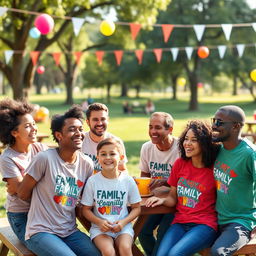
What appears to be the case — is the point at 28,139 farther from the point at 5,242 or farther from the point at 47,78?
the point at 47,78

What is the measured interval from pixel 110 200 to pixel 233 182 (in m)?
0.92

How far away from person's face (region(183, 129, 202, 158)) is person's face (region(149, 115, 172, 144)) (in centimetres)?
54

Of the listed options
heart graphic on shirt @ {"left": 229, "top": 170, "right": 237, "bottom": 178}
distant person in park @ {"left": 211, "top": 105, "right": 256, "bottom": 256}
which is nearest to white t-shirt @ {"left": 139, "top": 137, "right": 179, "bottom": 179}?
distant person in park @ {"left": 211, "top": 105, "right": 256, "bottom": 256}

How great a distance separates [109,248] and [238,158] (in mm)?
1153

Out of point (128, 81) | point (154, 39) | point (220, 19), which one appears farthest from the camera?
point (128, 81)

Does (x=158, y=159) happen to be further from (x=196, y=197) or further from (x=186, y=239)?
(x=186, y=239)

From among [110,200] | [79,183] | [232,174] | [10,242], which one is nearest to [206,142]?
[232,174]

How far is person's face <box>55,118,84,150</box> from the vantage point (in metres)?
3.44

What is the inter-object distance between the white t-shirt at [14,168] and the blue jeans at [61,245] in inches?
14.4

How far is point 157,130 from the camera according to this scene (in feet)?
13.6

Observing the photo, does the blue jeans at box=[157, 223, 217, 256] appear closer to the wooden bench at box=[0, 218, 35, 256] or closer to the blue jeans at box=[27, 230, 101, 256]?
the blue jeans at box=[27, 230, 101, 256]

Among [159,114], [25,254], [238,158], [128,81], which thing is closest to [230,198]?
[238,158]

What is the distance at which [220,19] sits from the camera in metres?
29.5

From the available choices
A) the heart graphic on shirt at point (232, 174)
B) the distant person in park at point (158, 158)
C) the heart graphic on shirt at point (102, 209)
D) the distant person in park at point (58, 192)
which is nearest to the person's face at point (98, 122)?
the distant person in park at point (158, 158)
